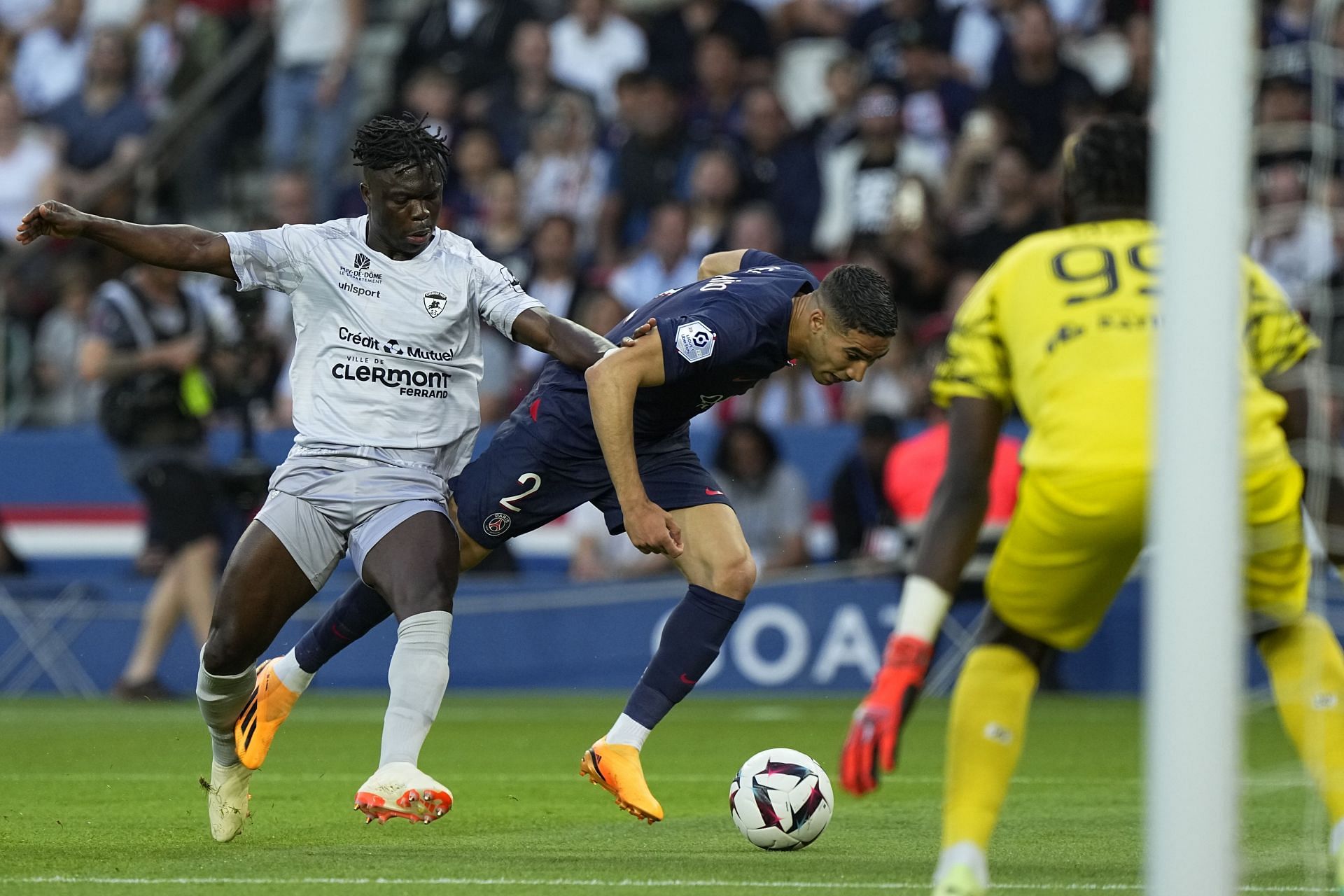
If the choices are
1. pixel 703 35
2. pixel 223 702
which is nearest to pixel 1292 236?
pixel 703 35

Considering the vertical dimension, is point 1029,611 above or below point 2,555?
above

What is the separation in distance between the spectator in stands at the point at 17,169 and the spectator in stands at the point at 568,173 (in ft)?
12.3

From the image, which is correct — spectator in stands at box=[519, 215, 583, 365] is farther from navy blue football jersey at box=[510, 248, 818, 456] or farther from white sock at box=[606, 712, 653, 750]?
white sock at box=[606, 712, 653, 750]

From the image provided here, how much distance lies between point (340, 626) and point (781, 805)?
1.61m

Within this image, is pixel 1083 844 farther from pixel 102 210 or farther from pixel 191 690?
pixel 102 210

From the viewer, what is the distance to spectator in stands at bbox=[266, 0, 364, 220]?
15.8 m

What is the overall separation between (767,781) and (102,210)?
11086 mm

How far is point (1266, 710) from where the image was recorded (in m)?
Answer: 11.3

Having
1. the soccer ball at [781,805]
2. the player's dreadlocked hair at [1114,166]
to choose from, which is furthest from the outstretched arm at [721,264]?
the player's dreadlocked hair at [1114,166]

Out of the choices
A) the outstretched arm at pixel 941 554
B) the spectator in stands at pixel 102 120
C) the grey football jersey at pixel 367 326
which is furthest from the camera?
the spectator in stands at pixel 102 120

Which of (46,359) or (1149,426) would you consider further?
(46,359)

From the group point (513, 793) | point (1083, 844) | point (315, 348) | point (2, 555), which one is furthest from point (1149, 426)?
point (2, 555)

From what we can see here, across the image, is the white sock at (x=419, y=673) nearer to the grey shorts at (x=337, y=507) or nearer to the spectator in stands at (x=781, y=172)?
the grey shorts at (x=337, y=507)

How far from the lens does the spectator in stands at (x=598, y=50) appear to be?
52.0 feet
